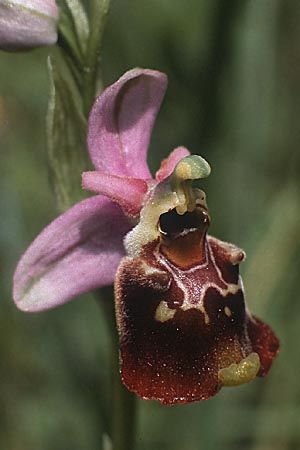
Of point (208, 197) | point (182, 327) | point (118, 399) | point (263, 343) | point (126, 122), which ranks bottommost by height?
point (208, 197)

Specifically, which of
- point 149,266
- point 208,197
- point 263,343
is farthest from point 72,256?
point 208,197

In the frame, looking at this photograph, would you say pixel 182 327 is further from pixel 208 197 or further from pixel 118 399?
pixel 208 197

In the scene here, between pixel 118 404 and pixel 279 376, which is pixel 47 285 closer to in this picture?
pixel 118 404

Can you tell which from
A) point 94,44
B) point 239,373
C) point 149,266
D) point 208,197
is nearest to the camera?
point 239,373

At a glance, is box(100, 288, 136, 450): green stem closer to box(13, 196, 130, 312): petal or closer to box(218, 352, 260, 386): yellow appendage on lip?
box(13, 196, 130, 312): petal

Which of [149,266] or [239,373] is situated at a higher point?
[149,266]

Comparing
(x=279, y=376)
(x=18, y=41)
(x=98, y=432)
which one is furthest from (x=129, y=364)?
(x=279, y=376)

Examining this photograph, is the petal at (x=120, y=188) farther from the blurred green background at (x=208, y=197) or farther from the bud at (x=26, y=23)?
the blurred green background at (x=208, y=197)
